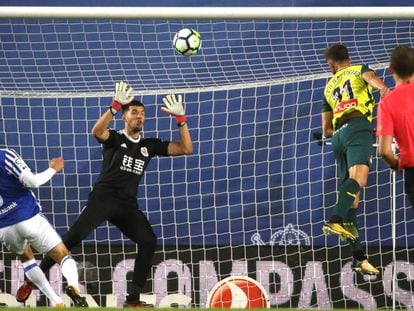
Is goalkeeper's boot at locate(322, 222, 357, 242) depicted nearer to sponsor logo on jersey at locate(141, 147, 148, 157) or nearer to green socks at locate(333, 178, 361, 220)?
green socks at locate(333, 178, 361, 220)

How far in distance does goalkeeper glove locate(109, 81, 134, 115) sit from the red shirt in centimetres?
303

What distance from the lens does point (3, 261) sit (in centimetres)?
1113

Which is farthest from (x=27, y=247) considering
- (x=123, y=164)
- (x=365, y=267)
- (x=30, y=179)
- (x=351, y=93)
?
(x=351, y=93)

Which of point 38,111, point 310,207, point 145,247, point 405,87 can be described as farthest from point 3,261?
point 405,87

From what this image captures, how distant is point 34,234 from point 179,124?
1695 millimetres

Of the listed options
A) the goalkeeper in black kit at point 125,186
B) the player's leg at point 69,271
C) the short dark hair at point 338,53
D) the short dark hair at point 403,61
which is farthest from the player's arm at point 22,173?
the short dark hair at point 403,61

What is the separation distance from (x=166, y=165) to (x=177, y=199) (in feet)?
1.31

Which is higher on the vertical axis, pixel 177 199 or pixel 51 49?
pixel 51 49

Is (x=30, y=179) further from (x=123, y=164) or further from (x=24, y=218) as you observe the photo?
(x=123, y=164)

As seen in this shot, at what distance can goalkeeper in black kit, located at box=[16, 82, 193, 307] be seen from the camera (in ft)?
30.4

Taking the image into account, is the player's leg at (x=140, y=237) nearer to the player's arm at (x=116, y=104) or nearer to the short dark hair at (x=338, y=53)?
the player's arm at (x=116, y=104)

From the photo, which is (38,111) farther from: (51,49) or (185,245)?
(185,245)

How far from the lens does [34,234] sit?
29.1ft

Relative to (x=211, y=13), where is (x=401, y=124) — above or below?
below
